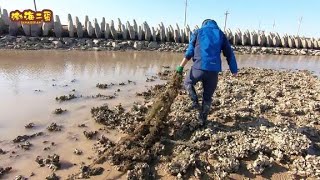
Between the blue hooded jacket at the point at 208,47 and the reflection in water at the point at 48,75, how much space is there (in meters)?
3.01

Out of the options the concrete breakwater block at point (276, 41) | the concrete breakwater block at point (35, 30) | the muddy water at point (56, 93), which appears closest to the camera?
the muddy water at point (56, 93)

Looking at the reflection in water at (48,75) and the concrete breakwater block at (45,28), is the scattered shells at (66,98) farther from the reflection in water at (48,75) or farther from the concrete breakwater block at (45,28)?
the concrete breakwater block at (45,28)

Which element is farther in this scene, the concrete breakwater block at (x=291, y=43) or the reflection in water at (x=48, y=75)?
the concrete breakwater block at (x=291, y=43)

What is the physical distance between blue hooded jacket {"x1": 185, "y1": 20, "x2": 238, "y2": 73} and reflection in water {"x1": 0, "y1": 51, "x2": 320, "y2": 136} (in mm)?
3006

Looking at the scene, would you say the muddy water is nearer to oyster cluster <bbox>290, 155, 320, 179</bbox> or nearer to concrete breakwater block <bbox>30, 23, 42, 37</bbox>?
oyster cluster <bbox>290, 155, 320, 179</bbox>

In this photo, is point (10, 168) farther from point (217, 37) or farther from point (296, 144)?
point (296, 144)

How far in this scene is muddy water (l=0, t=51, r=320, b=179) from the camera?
15.6 feet

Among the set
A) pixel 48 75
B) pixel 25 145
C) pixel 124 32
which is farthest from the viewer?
pixel 124 32

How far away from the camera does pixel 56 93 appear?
26.1ft

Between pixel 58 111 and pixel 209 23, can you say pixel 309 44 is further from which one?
pixel 58 111

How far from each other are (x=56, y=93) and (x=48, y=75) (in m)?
2.31

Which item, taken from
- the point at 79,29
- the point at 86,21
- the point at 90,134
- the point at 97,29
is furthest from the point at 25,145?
the point at 86,21

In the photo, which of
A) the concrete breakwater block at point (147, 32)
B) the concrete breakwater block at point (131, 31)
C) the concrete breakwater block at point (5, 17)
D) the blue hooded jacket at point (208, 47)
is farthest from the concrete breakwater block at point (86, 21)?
the blue hooded jacket at point (208, 47)

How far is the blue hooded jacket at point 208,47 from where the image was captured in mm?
4980
